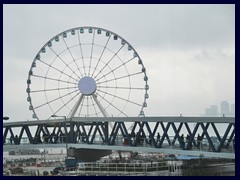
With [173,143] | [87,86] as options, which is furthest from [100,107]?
[173,143]

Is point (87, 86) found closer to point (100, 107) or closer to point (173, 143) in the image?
point (100, 107)

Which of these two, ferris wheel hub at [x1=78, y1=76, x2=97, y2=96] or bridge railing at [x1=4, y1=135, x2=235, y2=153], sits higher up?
ferris wheel hub at [x1=78, y1=76, x2=97, y2=96]

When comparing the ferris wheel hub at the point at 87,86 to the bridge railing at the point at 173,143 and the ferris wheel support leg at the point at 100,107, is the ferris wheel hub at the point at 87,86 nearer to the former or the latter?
the ferris wheel support leg at the point at 100,107

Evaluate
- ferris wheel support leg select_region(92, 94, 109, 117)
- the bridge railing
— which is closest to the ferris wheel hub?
ferris wheel support leg select_region(92, 94, 109, 117)

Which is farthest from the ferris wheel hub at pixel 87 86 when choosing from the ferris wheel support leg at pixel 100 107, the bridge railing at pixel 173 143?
the bridge railing at pixel 173 143

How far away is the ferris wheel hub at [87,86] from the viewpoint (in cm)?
6028

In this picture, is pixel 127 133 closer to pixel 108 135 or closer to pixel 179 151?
pixel 108 135

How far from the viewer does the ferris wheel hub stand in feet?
198

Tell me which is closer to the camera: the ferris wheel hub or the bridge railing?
the bridge railing

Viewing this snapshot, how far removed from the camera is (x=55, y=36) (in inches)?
2442

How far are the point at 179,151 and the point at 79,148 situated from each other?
50.3 ft

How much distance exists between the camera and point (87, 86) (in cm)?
6038

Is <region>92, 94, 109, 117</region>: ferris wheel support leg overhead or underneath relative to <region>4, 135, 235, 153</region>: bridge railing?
overhead

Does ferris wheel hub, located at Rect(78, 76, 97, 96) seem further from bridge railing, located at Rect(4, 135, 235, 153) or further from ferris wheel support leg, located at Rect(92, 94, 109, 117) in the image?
bridge railing, located at Rect(4, 135, 235, 153)
